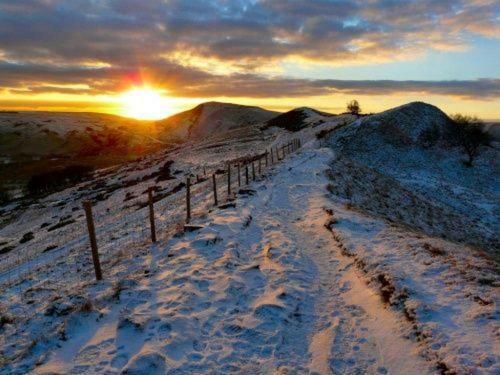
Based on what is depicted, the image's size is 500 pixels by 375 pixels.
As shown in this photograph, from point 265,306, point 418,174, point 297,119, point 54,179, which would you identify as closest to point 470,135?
point 418,174

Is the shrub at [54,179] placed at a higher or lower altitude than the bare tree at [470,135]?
lower

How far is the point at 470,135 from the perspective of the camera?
51531mm

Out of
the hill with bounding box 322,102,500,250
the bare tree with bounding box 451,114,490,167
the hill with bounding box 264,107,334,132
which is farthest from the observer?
the hill with bounding box 264,107,334,132

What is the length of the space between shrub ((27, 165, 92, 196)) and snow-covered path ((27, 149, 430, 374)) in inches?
2721

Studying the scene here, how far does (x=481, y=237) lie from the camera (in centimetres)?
2634

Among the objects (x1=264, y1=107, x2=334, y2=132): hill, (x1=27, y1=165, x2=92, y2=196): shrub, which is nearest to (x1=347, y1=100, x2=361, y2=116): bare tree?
(x1=264, y1=107, x2=334, y2=132): hill

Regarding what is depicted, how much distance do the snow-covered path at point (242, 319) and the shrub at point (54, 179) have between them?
2721 inches

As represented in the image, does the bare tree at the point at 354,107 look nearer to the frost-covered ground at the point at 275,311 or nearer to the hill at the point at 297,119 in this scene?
the hill at the point at 297,119

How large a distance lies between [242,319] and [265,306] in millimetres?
721

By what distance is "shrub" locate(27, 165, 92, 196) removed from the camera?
255 feet

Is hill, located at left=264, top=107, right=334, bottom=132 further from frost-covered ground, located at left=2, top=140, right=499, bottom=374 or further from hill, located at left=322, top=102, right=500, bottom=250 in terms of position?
frost-covered ground, located at left=2, top=140, right=499, bottom=374

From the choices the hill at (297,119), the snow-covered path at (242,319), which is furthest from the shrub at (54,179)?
the snow-covered path at (242,319)

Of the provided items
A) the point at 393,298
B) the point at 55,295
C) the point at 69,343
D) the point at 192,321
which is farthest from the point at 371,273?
the point at 55,295

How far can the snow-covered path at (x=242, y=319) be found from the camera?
758cm
